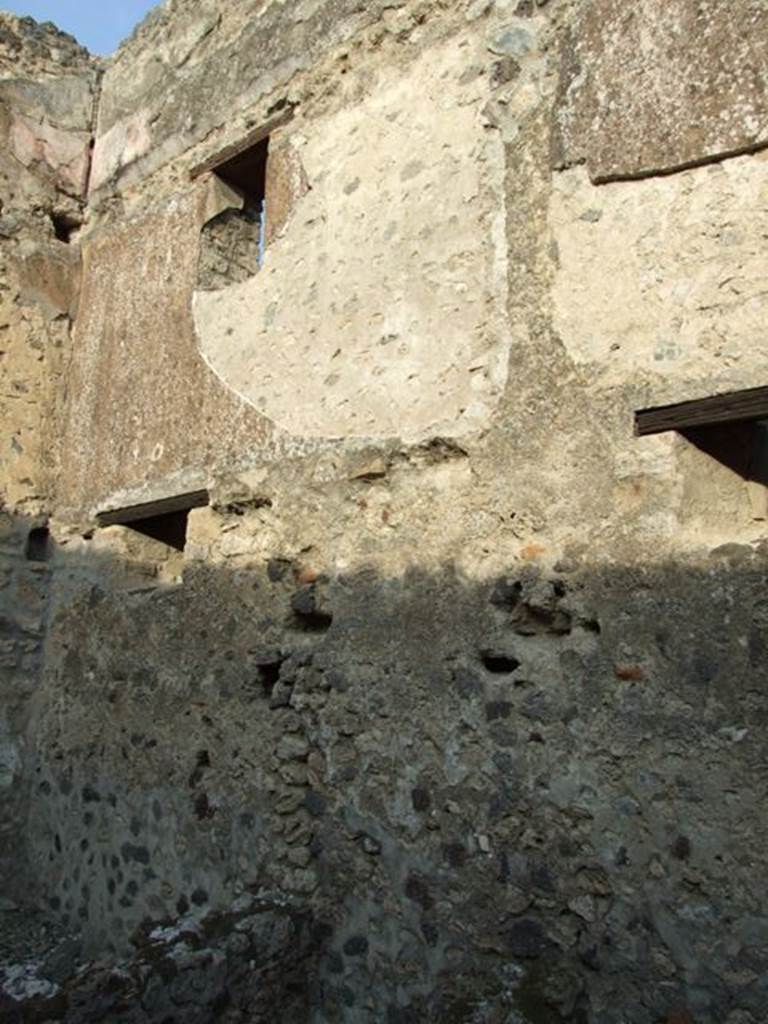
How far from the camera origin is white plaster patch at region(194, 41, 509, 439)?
10.3ft

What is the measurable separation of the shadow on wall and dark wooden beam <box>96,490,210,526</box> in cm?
28

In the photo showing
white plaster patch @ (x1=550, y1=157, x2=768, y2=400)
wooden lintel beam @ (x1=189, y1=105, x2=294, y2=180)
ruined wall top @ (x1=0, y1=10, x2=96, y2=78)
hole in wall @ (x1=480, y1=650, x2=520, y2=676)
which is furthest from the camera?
ruined wall top @ (x1=0, y1=10, x2=96, y2=78)

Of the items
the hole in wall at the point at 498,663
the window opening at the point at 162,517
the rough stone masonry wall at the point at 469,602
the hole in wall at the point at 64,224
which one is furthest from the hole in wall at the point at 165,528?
the hole in wall at the point at 498,663

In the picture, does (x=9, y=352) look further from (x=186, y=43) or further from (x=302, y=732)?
(x=302, y=732)

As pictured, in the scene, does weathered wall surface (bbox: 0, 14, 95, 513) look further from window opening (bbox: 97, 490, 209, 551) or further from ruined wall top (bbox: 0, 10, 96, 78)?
window opening (bbox: 97, 490, 209, 551)

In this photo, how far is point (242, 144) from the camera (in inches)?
170

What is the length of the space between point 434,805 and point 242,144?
9.84 feet

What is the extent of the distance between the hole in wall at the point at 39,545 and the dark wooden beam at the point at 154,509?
0.46 meters

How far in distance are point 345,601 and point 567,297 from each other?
1.27 metres

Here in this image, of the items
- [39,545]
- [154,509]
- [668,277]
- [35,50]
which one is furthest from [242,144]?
[668,277]

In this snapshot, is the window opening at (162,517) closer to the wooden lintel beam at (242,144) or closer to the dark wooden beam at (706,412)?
the wooden lintel beam at (242,144)

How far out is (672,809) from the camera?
7.97ft

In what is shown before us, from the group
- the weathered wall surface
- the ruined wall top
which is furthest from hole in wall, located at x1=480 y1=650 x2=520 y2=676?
the ruined wall top

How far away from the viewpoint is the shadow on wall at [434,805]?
2377 millimetres
